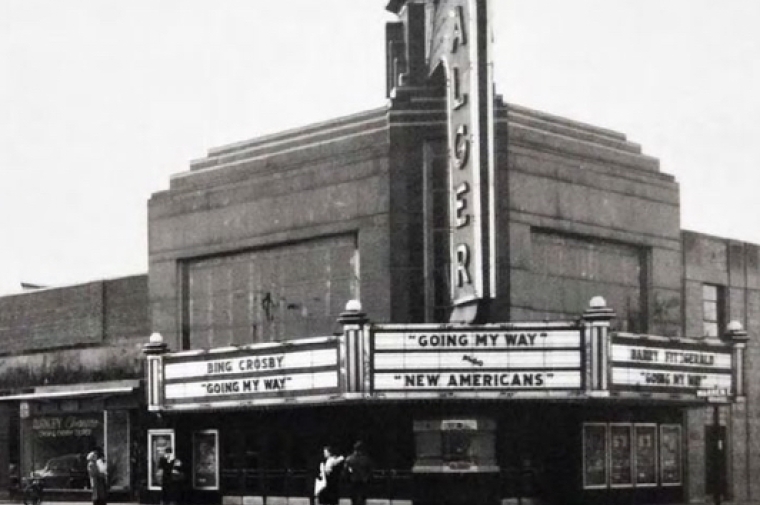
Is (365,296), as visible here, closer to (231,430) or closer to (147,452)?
(231,430)

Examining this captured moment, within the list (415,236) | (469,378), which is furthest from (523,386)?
(415,236)

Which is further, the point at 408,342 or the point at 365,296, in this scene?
the point at 365,296

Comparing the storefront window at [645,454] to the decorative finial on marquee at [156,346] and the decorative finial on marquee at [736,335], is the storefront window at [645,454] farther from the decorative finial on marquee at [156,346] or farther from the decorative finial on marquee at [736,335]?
the decorative finial on marquee at [156,346]

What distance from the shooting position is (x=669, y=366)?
34.2 meters

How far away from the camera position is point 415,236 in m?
34.2

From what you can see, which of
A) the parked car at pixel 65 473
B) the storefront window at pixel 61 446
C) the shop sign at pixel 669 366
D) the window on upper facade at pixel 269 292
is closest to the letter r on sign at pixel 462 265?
the shop sign at pixel 669 366

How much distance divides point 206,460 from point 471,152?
1212 centimetres

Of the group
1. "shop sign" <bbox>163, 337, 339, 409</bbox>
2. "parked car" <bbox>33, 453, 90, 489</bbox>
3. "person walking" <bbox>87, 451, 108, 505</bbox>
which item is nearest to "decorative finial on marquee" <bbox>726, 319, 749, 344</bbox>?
"shop sign" <bbox>163, 337, 339, 409</bbox>

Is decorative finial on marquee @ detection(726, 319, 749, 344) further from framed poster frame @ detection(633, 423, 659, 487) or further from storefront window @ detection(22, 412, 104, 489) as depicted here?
storefront window @ detection(22, 412, 104, 489)

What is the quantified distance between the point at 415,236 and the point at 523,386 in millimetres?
4675

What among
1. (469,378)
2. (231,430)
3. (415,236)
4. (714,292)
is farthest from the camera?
(714,292)

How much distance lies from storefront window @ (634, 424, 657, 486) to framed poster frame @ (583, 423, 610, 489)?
1375mm

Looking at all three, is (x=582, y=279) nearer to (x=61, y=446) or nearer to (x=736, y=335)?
A: (x=736, y=335)

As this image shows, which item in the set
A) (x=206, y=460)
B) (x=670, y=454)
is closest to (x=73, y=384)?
(x=206, y=460)
